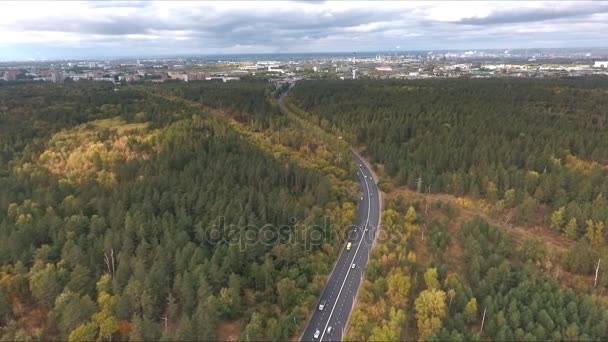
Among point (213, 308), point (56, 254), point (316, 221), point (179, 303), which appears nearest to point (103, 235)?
point (56, 254)

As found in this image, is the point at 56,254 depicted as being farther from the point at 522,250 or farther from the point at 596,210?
the point at 596,210

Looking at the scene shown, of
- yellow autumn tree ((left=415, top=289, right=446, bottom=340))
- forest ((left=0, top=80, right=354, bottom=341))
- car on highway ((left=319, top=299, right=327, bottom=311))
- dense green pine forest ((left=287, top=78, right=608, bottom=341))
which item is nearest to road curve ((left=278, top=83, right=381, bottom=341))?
car on highway ((left=319, top=299, right=327, bottom=311))

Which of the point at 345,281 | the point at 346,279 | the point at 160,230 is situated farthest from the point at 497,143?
the point at 160,230

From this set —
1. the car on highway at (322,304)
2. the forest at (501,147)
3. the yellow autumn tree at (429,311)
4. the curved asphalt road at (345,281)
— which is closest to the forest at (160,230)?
the car on highway at (322,304)

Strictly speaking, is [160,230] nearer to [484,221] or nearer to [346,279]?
[346,279]

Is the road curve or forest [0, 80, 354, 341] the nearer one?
forest [0, 80, 354, 341]

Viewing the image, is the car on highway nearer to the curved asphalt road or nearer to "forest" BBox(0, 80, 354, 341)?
the curved asphalt road

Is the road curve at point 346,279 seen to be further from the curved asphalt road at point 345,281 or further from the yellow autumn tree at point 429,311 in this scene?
the yellow autumn tree at point 429,311

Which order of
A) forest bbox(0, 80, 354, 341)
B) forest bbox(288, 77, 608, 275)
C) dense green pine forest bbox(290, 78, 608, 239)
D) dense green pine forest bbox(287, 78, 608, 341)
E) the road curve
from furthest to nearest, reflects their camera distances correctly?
dense green pine forest bbox(290, 78, 608, 239), forest bbox(288, 77, 608, 275), the road curve, dense green pine forest bbox(287, 78, 608, 341), forest bbox(0, 80, 354, 341)
